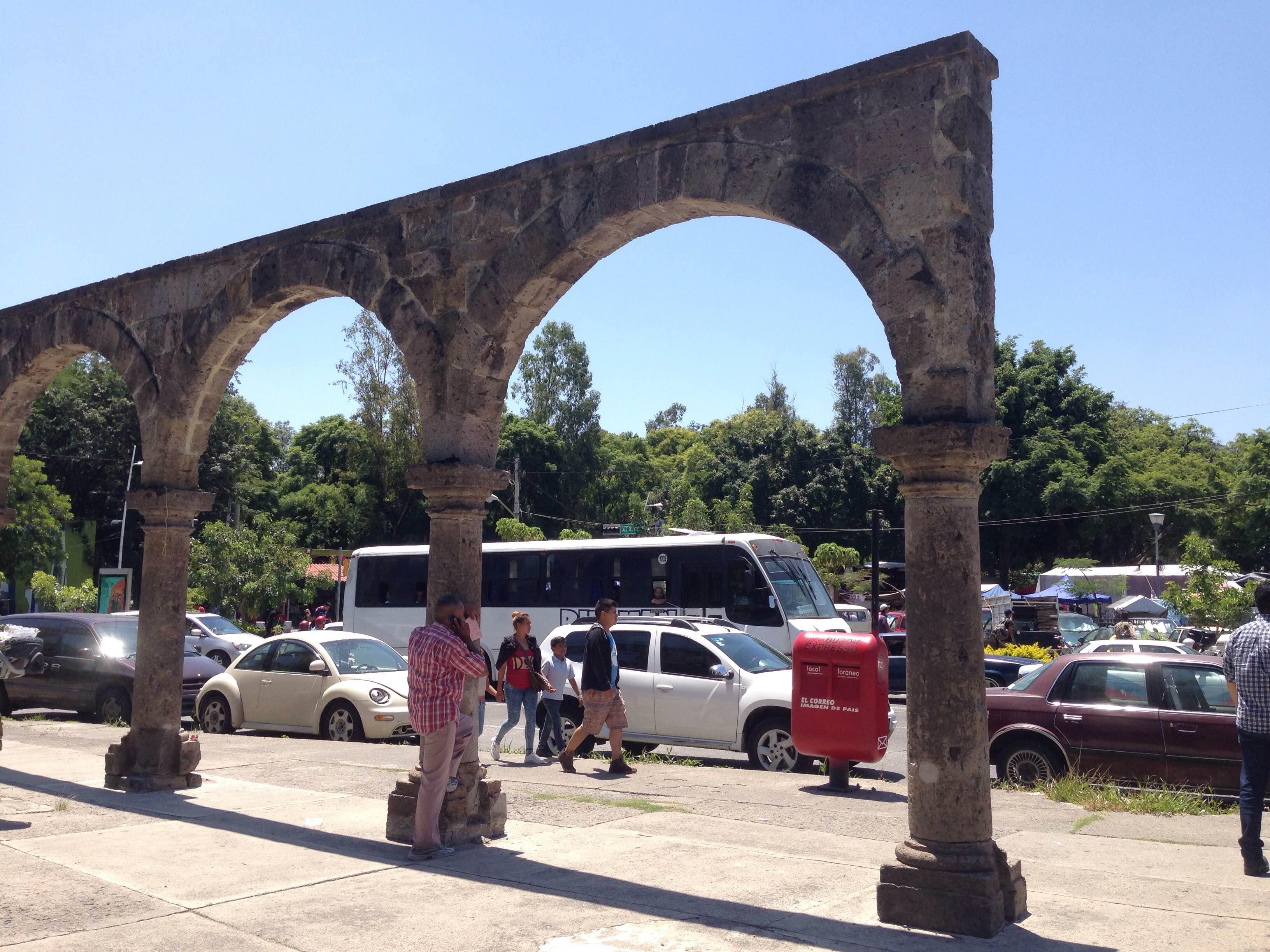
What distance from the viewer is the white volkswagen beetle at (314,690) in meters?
12.9

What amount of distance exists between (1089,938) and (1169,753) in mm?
4830

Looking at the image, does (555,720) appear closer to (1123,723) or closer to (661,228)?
(1123,723)

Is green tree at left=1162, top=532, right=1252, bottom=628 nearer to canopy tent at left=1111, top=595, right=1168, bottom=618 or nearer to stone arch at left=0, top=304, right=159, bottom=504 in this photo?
canopy tent at left=1111, top=595, right=1168, bottom=618

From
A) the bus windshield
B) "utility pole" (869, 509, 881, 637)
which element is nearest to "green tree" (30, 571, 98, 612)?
the bus windshield

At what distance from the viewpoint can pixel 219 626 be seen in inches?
914

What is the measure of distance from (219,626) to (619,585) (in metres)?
9.41

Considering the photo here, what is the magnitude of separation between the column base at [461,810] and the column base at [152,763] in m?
2.71

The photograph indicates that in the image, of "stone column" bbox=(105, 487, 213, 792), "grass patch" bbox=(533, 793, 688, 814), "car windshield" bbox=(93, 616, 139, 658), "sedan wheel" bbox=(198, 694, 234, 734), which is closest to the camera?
"grass patch" bbox=(533, 793, 688, 814)

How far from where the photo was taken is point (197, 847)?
6.84 m

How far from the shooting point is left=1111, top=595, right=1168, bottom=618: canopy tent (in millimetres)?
30641

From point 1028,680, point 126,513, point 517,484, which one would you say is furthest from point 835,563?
point 126,513

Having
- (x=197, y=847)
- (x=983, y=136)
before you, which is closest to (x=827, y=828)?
(x=197, y=847)

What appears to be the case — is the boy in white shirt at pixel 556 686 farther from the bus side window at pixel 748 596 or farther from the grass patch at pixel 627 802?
the bus side window at pixel 748 596

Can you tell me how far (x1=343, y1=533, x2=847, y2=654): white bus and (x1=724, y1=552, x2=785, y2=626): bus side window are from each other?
0.01m
